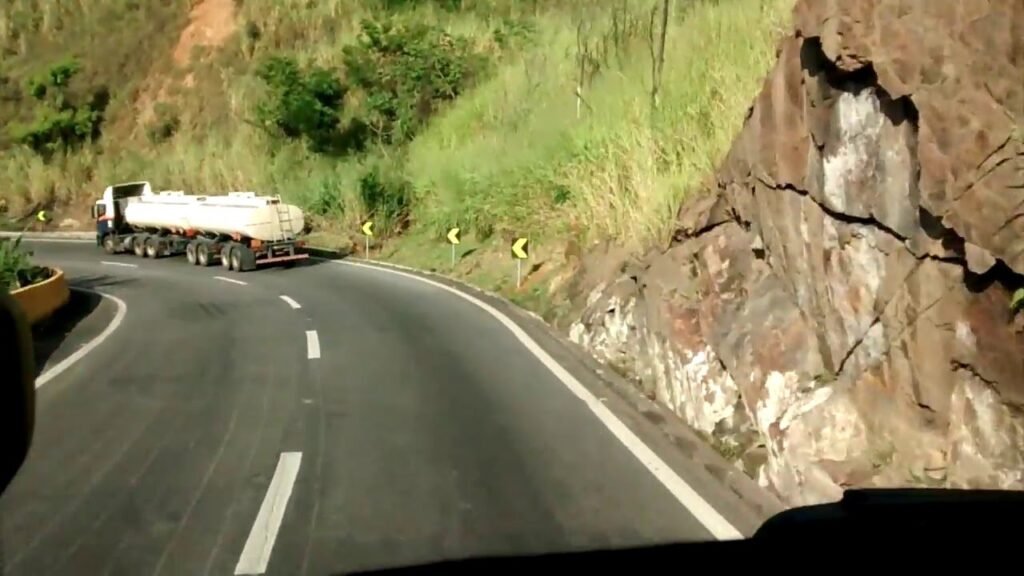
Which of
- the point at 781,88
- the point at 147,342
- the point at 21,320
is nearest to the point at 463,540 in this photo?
the point at 21,320

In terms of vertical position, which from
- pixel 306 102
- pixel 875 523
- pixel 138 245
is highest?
pixel 306 102

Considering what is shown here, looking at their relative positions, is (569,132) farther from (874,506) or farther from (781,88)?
(874,506)

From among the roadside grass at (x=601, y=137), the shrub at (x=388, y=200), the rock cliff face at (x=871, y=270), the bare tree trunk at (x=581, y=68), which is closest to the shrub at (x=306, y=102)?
the roadside grass at (x=601, y=137)

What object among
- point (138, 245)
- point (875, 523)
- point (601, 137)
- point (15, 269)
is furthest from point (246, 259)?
point (875, 523)

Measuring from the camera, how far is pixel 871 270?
806 centimetres

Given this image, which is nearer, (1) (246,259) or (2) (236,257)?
(1) (246,259)

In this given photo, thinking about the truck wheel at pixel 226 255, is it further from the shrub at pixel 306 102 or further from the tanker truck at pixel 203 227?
the shrub at pixel 306 102

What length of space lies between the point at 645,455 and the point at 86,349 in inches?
411

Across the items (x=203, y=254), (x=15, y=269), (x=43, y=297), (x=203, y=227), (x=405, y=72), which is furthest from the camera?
(x=405, y=72)

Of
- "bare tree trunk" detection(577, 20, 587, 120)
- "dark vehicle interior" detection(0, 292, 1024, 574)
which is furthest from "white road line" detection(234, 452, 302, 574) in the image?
"bare tree trunk" detection(577, 20, 587, 120)

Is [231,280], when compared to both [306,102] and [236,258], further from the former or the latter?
[306,102]

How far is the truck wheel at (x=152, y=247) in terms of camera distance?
33375 millimetres

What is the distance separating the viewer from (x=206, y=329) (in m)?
17.3

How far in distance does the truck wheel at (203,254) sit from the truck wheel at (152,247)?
3.18 m
